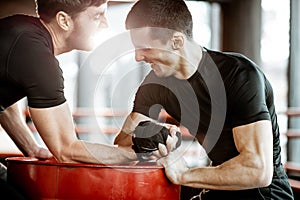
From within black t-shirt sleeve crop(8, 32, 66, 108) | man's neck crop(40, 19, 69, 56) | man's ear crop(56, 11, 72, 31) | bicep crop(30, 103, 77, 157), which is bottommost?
bicep crop(30, 103, 77, 157)

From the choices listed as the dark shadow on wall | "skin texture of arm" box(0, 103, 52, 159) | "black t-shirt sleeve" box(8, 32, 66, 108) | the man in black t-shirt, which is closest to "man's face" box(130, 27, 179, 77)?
the man in black t-shirt

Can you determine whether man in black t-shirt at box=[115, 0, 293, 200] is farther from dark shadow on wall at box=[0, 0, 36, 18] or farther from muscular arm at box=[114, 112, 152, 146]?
dark shadow on wall at box=[0, 0, 36, 18]

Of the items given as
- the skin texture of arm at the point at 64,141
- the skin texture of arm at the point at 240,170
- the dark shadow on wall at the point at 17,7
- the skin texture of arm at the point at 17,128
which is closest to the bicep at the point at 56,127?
the skin texture of arm at the point at 64,141

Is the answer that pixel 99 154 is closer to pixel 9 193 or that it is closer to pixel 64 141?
pixel 64 141

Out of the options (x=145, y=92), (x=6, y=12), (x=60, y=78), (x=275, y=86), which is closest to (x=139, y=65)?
(x=6, y=12)

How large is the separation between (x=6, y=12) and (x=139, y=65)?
1.66 m

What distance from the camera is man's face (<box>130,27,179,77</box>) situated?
1.92 m

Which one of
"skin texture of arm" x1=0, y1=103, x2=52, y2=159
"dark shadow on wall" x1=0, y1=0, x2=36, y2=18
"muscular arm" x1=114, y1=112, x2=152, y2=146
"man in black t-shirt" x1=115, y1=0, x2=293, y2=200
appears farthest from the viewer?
"dark shadow on wall" x1=0, y1=0, x2=36, y2=18

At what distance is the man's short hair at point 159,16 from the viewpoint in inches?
76.8

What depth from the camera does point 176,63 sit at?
6.40ft

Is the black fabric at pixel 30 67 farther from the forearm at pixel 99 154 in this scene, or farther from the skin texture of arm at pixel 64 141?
the forearm at pixel 99 154

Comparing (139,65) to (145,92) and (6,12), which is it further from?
(145,92)

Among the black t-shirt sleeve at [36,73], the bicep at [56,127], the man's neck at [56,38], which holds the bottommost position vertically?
the bicep at [56,127]

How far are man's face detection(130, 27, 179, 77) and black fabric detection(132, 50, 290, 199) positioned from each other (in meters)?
0.09
